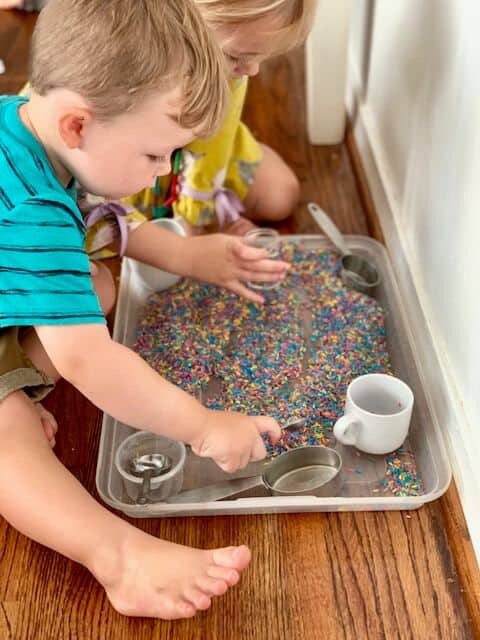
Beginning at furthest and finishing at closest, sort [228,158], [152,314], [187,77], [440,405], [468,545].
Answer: [228,158] < [152,314] < [440,405] < [468,545] < [187,77]

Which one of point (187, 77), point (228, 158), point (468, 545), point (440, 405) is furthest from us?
point (228, 158)

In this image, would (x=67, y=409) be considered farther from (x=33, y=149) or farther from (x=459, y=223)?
(x=459, y=223)

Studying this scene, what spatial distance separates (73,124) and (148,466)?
40cm

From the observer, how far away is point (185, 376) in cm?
99

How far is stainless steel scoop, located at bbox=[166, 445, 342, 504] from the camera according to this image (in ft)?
2.82

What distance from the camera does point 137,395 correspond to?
757 mm

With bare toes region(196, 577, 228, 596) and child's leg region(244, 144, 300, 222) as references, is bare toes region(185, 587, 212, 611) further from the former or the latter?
child's leg region(244, 144, 300, 222)

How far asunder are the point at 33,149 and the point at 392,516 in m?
0.56

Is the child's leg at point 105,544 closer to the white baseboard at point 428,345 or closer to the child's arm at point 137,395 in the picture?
the child's arm at point 137,395

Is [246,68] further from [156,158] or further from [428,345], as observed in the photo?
[428,345]

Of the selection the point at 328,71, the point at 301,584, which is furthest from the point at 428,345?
the point at 328,71

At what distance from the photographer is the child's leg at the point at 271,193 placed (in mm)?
1288

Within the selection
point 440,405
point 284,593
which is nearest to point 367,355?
point 440,405

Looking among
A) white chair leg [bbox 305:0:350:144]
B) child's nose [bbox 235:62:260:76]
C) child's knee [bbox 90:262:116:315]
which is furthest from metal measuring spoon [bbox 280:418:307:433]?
white chair leg [bbox 305:0:350:144]
